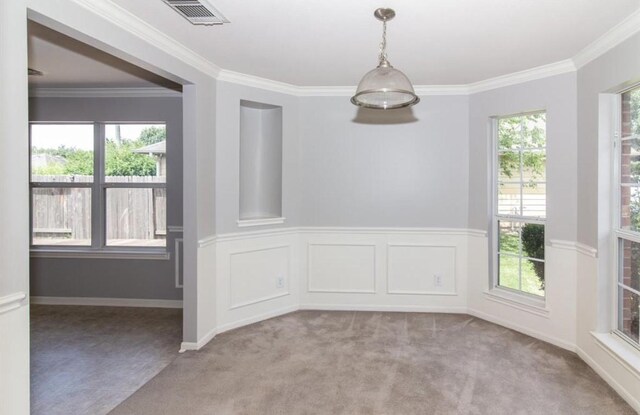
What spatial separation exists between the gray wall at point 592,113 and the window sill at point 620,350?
0.69 meters

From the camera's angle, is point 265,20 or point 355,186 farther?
point 355,186

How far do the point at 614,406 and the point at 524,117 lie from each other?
258 centimetres

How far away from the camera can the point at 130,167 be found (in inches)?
196

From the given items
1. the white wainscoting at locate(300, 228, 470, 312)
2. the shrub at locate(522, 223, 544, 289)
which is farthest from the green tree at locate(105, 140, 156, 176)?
the shrub at locate(522, 223, 544, 289)

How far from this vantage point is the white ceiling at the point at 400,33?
8.38 ft

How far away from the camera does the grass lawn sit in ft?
13.2

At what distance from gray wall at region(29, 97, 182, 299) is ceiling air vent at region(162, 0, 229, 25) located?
7.39ft

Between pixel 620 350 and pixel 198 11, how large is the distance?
3609 millimetres

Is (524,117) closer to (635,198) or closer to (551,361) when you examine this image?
(635,198)

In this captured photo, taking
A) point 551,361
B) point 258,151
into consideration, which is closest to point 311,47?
point 258,151

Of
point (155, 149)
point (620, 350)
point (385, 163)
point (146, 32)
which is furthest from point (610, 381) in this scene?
point (155, 149)

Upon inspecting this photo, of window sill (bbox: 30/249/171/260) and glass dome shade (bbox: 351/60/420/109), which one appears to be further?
window sill (bbox: 30/249/171/260)

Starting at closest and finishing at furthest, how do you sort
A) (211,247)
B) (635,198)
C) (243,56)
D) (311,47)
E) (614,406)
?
(614,406), (635,198), (311,47), (243,56), (211,247)

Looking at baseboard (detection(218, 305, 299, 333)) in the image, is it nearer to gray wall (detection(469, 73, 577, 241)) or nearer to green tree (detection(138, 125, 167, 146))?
green tree (detection(138, 125, 167, 146))
